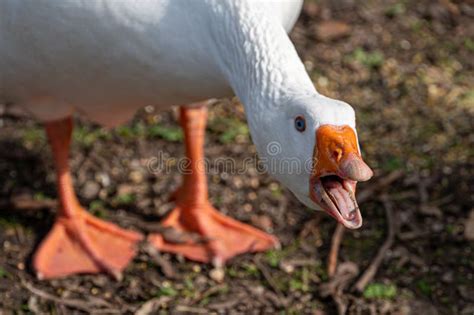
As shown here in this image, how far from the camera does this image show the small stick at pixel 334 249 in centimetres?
360

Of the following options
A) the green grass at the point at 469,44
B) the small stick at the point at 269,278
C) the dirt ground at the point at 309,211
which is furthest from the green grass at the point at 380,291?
the green grass at the point at 469,44

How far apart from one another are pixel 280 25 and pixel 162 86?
453mm

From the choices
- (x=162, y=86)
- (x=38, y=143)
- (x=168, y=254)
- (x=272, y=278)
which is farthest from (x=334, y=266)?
(x=38, y=143)

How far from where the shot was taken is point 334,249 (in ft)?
12.1

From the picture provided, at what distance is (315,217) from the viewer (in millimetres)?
3869

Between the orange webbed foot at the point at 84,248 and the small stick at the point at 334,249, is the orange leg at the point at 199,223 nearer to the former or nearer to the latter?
the orange webbed foot at the point at 84,248

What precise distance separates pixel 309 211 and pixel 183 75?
1.28 meters

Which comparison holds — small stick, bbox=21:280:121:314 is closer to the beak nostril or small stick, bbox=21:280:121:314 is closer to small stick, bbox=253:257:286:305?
small stick, bbox=253:257:286:305

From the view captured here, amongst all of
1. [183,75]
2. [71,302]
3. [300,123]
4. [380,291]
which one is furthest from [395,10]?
[300,123]

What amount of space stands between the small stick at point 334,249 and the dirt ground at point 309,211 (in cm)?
3

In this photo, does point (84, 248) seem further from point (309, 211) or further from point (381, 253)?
point (381, 253)

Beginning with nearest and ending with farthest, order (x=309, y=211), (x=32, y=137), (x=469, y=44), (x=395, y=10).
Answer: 1. (x=309, y=211)
2. (x=32, y=137)
3. (x=469, y=44)
4. (x=395, y=10)

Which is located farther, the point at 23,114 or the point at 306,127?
the point at 23,114

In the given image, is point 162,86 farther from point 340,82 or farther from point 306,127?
point 340,82
